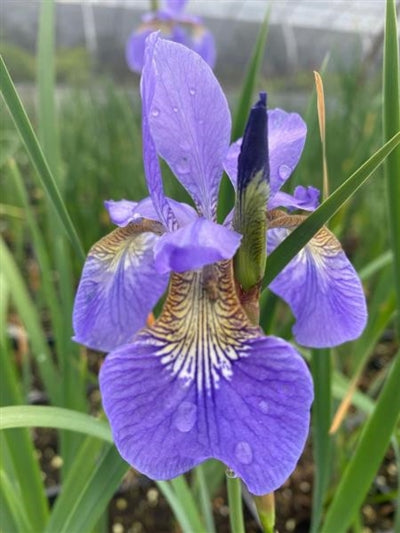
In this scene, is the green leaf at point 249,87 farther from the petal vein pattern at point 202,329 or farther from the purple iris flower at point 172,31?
the purple iris flower at point 172,31

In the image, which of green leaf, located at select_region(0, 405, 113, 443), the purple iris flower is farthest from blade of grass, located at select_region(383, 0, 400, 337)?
the purple iris flower

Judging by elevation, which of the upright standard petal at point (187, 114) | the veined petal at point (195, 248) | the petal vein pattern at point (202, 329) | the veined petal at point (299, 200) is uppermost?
the upright standard petal at point (187, 114)

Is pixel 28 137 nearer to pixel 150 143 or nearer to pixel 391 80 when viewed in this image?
pixel 150 143

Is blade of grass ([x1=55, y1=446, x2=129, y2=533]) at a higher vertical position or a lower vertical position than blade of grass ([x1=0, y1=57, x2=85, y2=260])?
lower

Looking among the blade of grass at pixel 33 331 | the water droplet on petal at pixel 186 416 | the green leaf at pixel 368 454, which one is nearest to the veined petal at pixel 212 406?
the water droplet on petal at pixel 186 416

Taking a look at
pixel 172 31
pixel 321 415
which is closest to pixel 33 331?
pixel 321 415

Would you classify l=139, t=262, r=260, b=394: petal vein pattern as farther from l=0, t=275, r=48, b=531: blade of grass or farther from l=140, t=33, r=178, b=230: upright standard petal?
l=0, t=275, r=48, b=531: blade of grass
